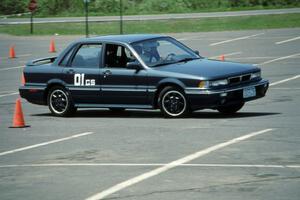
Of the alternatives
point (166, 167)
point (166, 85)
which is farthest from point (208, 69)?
point (166, 167)

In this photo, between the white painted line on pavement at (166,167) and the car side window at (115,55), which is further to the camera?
the car side window at (115,55)

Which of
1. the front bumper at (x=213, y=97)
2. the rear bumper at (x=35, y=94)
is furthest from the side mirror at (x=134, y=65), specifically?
the rear bumper at (x=35, y=94)

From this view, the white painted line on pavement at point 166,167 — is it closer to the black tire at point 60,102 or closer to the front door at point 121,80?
the front door at point 121,80

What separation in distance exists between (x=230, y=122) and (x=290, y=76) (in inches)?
365

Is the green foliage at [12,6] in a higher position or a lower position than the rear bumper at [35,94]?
higher

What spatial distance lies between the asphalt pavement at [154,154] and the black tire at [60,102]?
228mm

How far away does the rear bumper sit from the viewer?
18.4 metres

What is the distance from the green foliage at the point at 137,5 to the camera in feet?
198

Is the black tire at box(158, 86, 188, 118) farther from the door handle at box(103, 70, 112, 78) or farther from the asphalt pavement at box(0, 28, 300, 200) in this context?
the door handle at box(103, 70, 112, 78)

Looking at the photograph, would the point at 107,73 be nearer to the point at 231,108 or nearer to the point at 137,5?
the point at 231,108

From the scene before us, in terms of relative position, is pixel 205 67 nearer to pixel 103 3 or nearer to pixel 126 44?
pixel 126 44

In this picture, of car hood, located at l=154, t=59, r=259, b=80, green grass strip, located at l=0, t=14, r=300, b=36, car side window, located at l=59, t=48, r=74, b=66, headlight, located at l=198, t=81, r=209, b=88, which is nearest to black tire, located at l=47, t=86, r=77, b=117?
car side window, located at l=59, t=48, r=74, b=66

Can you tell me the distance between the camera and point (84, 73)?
58.3 feet

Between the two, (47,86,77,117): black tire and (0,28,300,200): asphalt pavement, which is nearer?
(0,28,300,200): asphalt pavement
